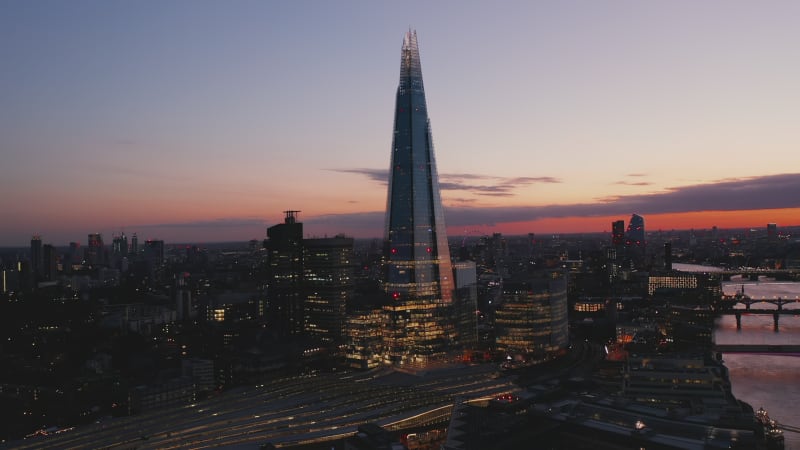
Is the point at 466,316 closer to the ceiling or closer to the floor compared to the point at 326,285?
closer to the floor

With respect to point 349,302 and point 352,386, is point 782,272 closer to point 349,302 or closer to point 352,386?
point 349,302

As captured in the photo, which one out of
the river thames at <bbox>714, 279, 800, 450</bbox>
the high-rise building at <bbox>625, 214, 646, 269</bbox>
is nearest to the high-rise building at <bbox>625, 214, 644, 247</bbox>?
the high-rise building at <bbox>625, 214, 646, 269</bbox>

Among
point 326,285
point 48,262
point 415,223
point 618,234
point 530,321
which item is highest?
point 415,223

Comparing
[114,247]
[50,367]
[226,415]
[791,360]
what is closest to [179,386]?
[226,415]

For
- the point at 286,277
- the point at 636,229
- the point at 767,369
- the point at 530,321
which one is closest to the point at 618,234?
the point at 636,229

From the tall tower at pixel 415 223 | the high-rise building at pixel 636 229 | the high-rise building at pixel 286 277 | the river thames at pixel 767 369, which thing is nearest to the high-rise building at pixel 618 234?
the high-rise building at pixel 636 229

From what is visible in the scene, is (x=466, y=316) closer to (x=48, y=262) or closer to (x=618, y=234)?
(x=48, y=262)

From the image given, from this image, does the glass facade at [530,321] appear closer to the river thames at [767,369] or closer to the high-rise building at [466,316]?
the high-rise building at [466,316]
